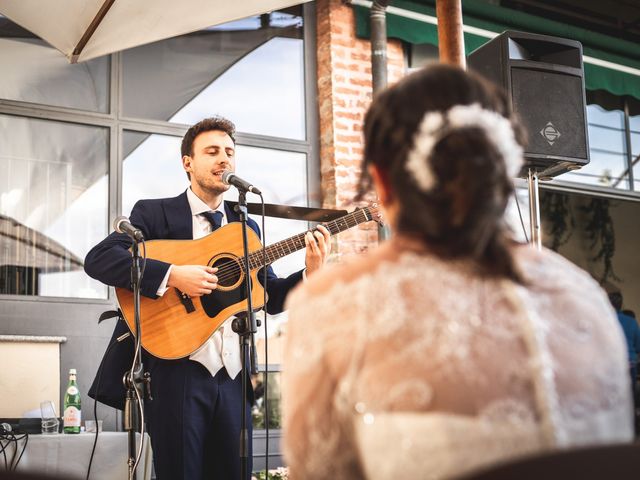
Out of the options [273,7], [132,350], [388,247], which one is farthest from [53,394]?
[388,247]

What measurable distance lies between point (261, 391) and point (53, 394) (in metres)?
1.46

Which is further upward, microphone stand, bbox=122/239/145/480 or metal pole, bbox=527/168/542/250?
metal pole, bbox=527/168/542/250

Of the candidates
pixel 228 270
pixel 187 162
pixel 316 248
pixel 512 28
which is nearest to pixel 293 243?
pixel 316 248

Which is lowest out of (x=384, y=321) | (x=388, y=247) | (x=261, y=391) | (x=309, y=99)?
(x=261, y=391)

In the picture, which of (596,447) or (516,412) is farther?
(516,412)

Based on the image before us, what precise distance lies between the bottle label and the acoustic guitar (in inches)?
39.9

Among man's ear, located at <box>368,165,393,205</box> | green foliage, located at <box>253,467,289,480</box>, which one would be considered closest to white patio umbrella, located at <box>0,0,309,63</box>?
green foliage, located at <box>253,467,289,480</box>

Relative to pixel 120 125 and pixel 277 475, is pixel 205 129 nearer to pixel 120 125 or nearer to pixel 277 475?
pixel 120 125

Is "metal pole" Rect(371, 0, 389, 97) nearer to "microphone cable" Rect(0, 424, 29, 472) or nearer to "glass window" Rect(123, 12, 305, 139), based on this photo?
"glass window" Rect(123, 12, 305, 139)

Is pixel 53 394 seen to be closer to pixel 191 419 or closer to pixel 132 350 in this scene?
pixel 132 350

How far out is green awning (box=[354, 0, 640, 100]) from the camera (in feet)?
19.8

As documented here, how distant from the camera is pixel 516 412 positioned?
1.23m

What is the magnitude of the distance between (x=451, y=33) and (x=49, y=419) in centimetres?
270

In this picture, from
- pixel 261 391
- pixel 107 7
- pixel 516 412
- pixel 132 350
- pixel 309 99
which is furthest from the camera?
pixel 309 99
